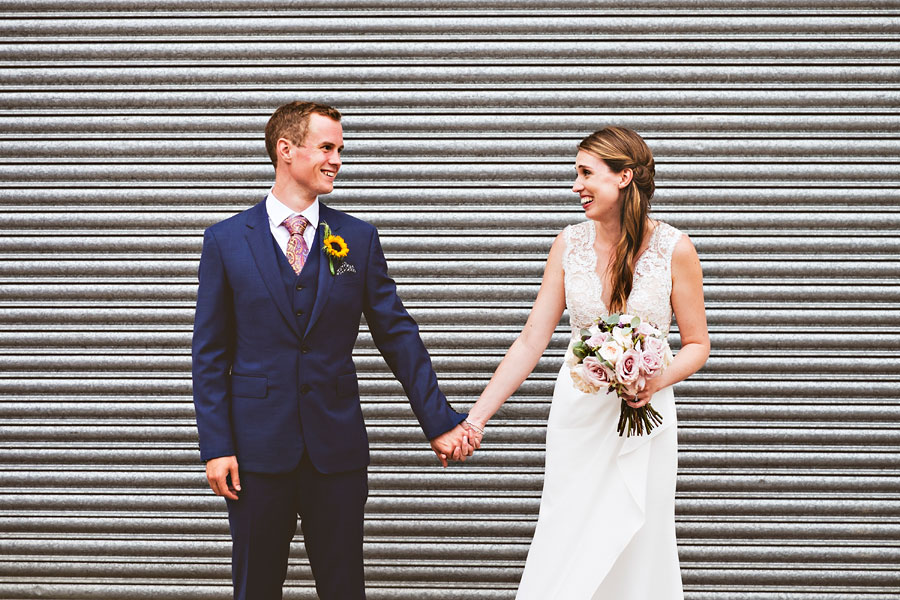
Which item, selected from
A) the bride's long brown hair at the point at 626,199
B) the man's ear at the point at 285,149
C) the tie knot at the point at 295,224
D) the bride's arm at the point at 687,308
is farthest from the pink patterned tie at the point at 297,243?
the bride's arm at the point at 687,308

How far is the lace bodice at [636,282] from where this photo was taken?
2.95 metres

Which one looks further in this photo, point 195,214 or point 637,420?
point 195,214

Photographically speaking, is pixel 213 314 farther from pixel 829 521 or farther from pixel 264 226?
pixel 829 521

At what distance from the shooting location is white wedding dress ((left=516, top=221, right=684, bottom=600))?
9.52ft

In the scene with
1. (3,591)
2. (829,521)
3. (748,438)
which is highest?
(748,438)

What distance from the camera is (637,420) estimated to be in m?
2.83

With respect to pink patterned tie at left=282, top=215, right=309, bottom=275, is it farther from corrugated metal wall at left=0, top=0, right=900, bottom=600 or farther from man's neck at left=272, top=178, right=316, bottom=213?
corrugated metal wall at left=0, top=0, right=900, bottom=600

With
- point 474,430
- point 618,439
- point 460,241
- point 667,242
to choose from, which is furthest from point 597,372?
point 460,241

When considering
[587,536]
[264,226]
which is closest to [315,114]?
[264,226]

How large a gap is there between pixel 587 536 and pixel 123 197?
3097 millimetres

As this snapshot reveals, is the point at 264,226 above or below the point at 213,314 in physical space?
above

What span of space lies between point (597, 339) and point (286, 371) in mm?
1174

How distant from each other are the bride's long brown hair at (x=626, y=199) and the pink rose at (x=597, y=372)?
368 millimetres

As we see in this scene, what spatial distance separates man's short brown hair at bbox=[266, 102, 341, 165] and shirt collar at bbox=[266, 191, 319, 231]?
163 mm
